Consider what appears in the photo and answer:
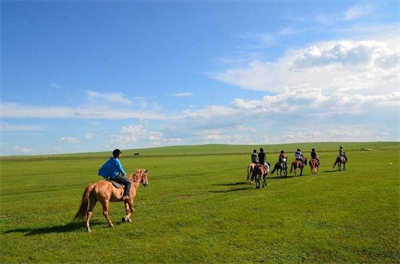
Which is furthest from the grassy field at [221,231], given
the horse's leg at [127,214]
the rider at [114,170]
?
the rider at [114,170]

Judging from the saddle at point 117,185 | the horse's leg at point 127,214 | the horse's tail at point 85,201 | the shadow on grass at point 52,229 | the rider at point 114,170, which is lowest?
the shadow on grass at point 52,229

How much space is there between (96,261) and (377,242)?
9309 millimetres

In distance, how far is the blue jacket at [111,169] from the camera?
1226 cm

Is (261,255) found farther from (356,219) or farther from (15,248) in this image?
(15,248)

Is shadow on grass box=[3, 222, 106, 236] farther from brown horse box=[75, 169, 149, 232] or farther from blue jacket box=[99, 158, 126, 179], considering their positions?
blue jacket box=[99, 158, 126, 179]

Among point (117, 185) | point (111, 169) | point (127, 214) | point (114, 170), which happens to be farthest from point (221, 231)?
point (111, 169)

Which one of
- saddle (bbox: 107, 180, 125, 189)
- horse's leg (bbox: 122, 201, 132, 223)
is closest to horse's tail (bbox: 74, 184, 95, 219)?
saddle (bbox: 107, 180, 125, 189)

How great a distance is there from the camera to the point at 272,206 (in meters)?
14.8

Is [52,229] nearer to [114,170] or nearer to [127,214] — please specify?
[127,214]

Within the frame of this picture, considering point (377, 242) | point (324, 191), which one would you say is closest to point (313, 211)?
point (377, 242)

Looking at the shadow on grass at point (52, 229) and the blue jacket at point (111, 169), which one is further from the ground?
the blue jacket at point (111, 169)

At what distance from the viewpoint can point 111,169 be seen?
12336mm

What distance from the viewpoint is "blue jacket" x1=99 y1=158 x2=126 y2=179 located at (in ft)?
40.2

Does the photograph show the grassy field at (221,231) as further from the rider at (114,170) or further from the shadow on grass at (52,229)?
the rider at (114,170)
